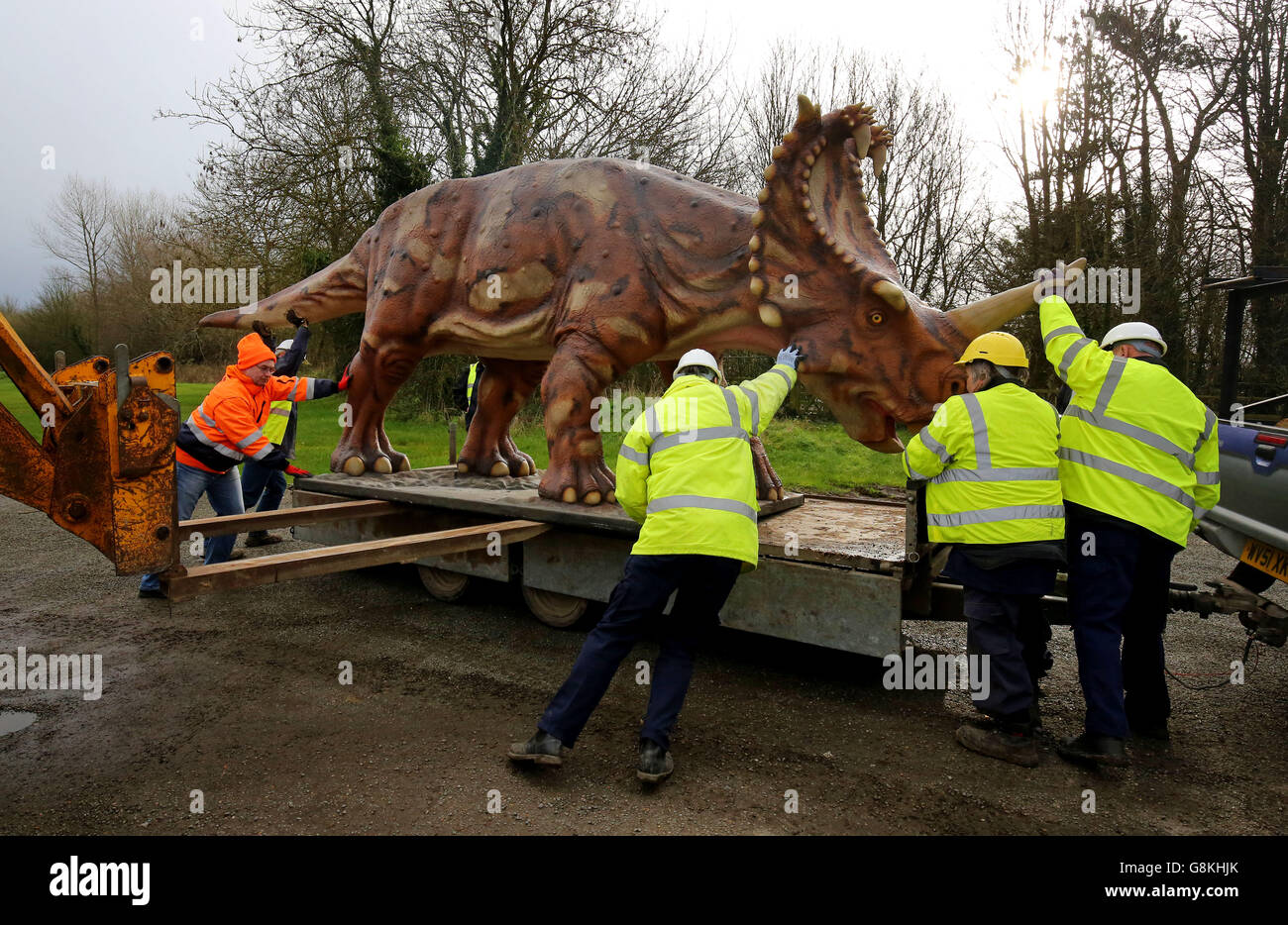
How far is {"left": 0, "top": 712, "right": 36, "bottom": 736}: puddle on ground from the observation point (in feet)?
12.8

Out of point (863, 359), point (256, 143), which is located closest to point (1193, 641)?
point (863, 359)

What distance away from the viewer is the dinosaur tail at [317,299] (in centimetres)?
686

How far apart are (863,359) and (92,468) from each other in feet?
11.6

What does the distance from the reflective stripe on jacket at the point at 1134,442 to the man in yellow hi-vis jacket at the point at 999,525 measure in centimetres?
15

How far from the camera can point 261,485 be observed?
7.60 meters

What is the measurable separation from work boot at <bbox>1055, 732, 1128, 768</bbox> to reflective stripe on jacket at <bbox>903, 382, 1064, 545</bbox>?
842mm

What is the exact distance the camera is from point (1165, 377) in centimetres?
367

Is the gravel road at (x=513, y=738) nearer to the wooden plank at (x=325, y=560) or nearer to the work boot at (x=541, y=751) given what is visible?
the work boot at (x=541, y=751)

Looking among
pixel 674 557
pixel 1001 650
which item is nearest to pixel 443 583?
pixel 674 557

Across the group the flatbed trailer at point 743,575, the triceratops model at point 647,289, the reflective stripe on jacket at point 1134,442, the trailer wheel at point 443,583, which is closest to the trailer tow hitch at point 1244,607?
the reflective stripe on jacket at point 1134,442

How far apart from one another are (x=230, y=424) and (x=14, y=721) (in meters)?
2.27

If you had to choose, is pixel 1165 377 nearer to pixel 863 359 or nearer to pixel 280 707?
pixel 863 359

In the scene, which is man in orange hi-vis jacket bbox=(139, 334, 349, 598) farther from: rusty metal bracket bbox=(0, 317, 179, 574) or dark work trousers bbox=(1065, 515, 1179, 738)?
dark work trousers bbox=(1065, 515, 1179, 738)

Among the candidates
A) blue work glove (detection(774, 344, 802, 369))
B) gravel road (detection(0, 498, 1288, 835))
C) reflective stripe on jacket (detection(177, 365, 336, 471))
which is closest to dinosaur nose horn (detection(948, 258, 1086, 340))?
blue work glove (detection(774, 344, 802, 369))
